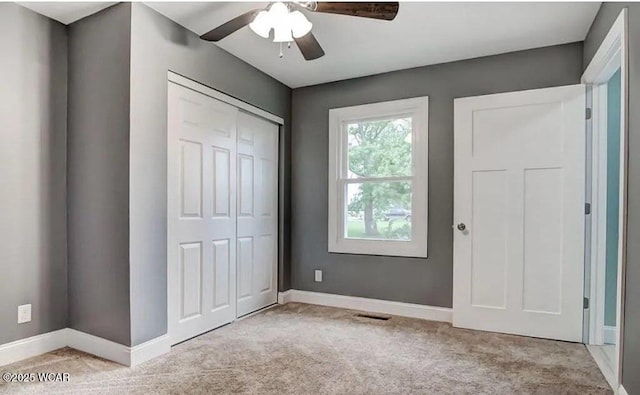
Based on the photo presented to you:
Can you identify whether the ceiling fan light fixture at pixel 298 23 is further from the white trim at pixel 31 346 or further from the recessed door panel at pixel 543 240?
the white trim at pixel 31 346

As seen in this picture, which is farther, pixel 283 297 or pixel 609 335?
pixel 283 297

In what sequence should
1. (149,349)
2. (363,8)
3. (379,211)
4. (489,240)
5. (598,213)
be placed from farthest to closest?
(379,211)
(489,240)
(598,213)
(149,349)
(363,8)

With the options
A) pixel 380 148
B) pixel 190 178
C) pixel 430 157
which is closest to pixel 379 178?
pixel 380 148

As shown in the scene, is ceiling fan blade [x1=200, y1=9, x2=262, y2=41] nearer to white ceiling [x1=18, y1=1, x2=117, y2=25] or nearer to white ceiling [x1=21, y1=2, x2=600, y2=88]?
white ceiling [x1=21, y1=2, x2=600, y2=88]

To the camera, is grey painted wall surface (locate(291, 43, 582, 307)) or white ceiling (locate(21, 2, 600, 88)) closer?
white ceiling (locate(21, 2, 600, 88))

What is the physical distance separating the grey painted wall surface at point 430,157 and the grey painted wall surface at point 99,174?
2.03m

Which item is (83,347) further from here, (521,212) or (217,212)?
(521,212)

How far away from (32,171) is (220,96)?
4.80 ft

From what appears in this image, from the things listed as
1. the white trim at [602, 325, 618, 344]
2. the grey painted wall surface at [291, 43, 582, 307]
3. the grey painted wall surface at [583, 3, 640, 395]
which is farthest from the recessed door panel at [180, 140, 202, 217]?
the white trim at [602, 325, 618, 344]

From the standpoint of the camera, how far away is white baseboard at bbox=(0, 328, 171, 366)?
2.46m

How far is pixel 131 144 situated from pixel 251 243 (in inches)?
61.1

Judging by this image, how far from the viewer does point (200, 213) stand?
306 centimetres

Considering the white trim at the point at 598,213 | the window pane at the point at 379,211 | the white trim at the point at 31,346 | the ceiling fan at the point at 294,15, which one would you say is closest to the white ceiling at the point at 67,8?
the ceiling fan at the point at 294,15

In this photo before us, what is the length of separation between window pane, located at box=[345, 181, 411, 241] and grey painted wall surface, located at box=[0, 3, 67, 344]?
99.9 inches
